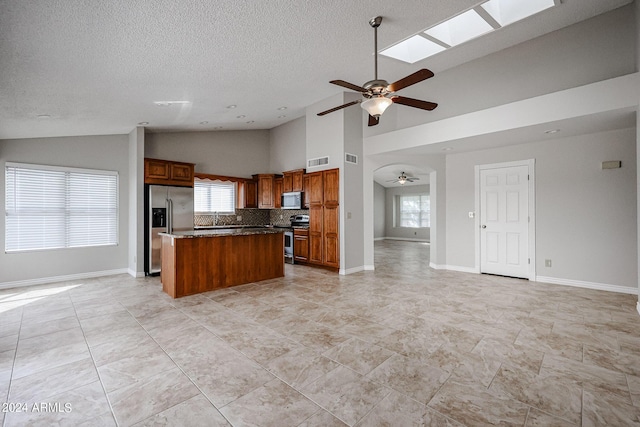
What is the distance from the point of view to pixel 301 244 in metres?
6.85

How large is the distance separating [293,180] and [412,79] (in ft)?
14.6

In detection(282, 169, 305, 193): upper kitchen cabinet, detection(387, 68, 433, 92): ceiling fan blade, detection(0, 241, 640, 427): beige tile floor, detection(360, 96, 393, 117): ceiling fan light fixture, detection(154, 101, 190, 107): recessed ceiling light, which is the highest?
detection(154, 101, 190, 107): recessed ceiling light

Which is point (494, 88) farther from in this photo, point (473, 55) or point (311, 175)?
point (311, 175)

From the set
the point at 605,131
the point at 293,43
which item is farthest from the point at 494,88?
the point at 293,43

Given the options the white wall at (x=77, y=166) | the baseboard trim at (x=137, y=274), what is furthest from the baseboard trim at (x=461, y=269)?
the white wall at (x=77, y=166)

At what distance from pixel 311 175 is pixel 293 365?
4.67m

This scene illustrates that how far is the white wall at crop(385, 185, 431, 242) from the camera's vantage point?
13.0m

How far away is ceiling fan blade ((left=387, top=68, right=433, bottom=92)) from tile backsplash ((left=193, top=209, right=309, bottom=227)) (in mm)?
4415

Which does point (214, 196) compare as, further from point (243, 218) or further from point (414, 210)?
point (414, 210)

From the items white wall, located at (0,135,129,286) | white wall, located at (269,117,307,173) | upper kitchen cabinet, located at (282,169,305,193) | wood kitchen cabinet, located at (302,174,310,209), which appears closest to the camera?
white wall, located at (0,135,129,286)

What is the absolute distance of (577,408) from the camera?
1.85 meters

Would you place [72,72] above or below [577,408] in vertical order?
above

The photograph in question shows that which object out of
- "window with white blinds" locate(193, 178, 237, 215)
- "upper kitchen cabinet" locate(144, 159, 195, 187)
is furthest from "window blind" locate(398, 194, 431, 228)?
"upper kitchen cabinet" locate(144, 159, 195, 187)

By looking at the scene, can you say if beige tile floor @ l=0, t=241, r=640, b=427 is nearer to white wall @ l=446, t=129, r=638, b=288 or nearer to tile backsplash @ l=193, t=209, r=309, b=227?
white wall @ l=446, t=129, r=638, b=288
